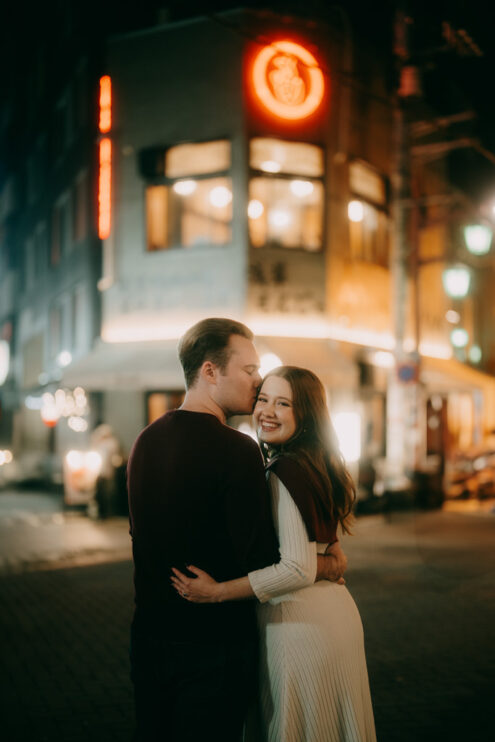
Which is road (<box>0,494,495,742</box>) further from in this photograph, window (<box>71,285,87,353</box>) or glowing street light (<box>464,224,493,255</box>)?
window (<box>71,285,87,353</box>)

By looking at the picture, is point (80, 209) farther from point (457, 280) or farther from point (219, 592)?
point (219, 592)

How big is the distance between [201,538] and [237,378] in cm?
56

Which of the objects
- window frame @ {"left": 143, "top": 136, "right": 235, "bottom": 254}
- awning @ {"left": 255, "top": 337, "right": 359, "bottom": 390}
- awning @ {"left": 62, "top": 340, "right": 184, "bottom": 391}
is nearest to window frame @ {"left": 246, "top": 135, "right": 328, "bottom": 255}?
window frame @ {"left": 143, "top": 136, "right": 235, "bottom": 254}

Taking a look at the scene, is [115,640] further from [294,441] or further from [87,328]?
[87,328]

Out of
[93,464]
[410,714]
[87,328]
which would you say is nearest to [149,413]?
[93,464]

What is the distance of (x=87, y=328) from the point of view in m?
18.2

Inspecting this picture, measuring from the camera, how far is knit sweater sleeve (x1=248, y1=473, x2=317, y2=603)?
99.6 inches

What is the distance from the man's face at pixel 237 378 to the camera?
2.63 m

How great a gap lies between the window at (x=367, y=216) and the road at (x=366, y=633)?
6688mm

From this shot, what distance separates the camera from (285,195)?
15.2 meters

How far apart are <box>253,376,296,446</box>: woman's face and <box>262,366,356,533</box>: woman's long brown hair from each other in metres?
0.02

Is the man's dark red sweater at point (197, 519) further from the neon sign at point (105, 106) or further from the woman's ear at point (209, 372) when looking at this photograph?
the neon sign at point (105, 106)

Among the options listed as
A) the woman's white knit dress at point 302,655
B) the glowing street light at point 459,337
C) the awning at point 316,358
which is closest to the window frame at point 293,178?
the awning at point 316,358

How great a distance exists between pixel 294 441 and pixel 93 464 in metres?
12.8
